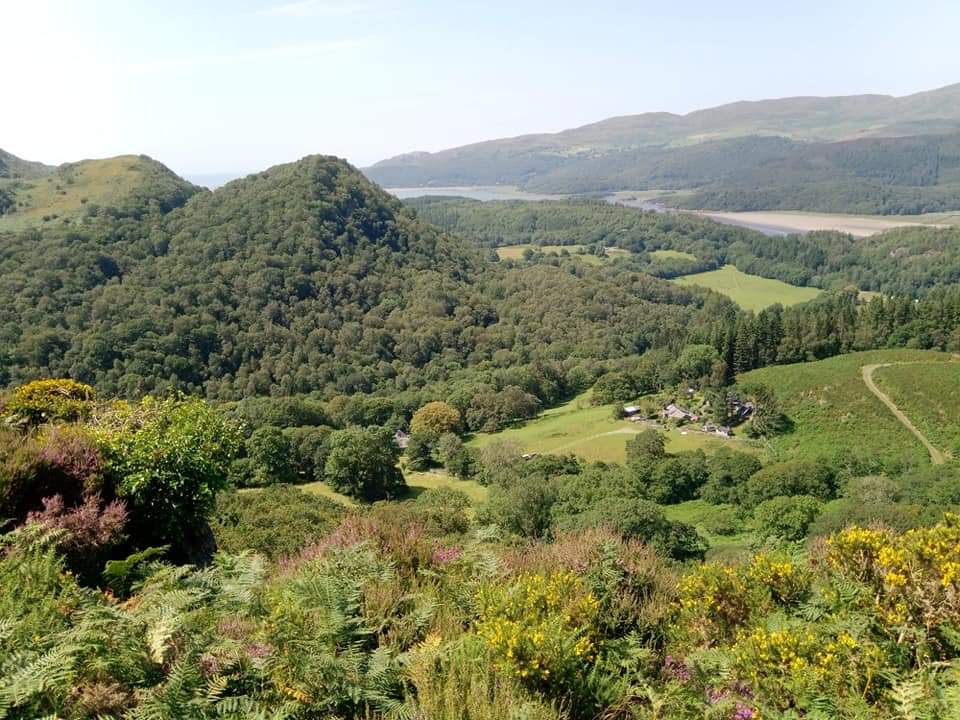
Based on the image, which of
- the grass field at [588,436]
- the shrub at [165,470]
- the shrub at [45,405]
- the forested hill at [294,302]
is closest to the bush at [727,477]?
the grass field at [588,436]

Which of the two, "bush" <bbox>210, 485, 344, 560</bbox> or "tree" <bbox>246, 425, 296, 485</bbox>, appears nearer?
"bush" <bbox>210, 485, 344, 560</bbox>

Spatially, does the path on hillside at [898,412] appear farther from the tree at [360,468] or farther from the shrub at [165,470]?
A: the shrub at [165,470]

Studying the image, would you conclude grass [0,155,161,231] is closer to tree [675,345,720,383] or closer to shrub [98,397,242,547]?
tree [675,345,720,383]

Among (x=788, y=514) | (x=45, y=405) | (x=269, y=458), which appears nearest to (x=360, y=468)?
(x=269, y=458)

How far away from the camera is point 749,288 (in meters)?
125

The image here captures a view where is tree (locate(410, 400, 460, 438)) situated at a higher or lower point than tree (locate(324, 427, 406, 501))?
lower

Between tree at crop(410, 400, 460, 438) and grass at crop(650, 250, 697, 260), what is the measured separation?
356ft

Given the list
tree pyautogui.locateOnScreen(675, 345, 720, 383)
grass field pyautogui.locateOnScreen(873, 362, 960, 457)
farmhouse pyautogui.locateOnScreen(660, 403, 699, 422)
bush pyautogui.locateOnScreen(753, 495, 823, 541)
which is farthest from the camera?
tree pyautogui.locateOnScreen(675, 345, 720, 383)

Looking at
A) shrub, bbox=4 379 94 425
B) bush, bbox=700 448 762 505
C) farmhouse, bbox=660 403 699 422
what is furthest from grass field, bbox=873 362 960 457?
shrub, bbox=4 379 94 425

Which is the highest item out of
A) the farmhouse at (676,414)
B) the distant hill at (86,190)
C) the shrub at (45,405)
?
the distant hill at (86,190)

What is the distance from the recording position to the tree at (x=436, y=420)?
56.2 meters

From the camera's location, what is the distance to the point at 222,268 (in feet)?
282

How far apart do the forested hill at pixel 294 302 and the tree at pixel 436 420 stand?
12.0 metres

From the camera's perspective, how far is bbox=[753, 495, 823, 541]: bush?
28078 millimetres
